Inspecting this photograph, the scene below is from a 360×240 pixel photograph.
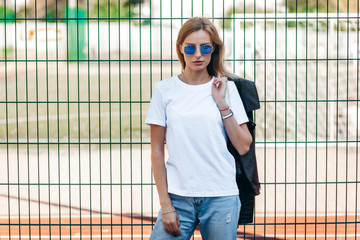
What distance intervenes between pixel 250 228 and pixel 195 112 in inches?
131

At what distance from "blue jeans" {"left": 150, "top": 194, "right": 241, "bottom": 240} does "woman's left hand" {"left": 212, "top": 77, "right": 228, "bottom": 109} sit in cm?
38

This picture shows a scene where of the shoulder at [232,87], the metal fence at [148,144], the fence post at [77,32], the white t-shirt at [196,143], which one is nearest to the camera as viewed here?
the white t-shirt at [196,143]

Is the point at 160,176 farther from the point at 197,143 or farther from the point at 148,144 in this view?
the point at 148,144

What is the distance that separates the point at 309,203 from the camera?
7.25 m

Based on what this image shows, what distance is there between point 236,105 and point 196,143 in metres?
0.25

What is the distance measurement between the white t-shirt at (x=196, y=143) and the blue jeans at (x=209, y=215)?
33 millimetres

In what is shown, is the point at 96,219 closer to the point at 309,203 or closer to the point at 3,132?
the point at 309,203

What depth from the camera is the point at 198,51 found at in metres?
2.70

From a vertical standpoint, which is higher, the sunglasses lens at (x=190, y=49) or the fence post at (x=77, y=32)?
the fence post at (x=77, y=32)

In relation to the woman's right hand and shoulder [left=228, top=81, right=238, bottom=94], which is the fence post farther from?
the woman's right hand

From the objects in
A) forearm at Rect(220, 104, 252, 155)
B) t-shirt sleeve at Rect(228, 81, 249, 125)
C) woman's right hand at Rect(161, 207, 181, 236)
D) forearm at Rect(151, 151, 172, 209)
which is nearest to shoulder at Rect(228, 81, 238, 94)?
t-shirt sleeve at Rect(228, 81, 249, 125)

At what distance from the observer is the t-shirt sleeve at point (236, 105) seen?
2.69m

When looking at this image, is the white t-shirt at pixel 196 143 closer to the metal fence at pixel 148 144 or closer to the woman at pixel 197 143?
the woman at pixel 197 143

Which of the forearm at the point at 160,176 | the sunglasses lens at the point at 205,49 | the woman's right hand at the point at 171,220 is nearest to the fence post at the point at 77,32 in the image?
the sunglasses lens at the point at 205,49
